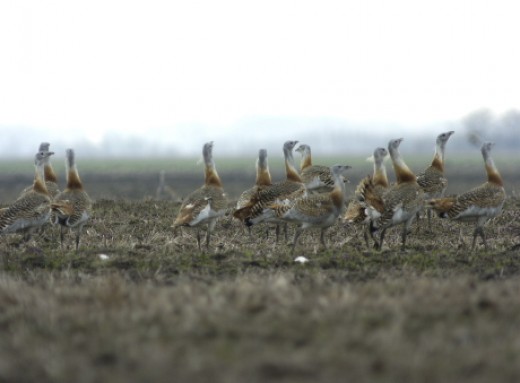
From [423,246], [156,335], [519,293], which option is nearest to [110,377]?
[156,335]

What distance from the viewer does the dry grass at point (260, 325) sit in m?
5.02

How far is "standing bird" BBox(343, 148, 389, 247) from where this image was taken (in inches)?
459

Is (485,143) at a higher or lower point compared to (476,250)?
higher

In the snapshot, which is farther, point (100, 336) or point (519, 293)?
point (519, 293)

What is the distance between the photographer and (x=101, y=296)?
6805 millimetres

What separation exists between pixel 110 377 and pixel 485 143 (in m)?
9.70

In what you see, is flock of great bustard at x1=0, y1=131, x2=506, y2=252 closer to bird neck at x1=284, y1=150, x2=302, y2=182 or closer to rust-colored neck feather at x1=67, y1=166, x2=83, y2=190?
rust-colored neck feather at x1=67, y1=166, x2=83, y2=190

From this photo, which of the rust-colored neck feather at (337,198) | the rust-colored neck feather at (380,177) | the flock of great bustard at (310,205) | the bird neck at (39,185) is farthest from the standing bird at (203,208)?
the rust-colored neck feather at (380,177)

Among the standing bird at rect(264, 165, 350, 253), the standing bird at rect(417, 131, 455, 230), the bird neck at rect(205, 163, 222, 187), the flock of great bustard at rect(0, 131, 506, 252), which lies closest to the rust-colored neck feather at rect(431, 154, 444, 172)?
the standing bird at rect(417, 131, 455, 230)

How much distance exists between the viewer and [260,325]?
229 inches

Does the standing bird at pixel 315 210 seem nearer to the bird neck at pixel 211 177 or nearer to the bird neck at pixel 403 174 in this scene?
the bird neck at pixel 403 174

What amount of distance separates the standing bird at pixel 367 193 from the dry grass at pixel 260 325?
2.18 m

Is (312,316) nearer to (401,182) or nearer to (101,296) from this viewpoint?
(101,296)

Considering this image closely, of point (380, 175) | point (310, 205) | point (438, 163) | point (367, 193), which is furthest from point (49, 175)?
point (438, 163)
